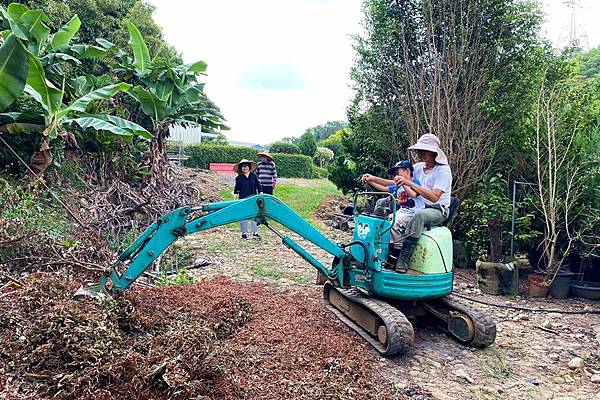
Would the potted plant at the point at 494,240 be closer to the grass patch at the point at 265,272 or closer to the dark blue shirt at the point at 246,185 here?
the grass patch at the point at 265,272

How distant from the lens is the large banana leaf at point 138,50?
9735mm

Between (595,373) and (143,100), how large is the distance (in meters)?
8.65

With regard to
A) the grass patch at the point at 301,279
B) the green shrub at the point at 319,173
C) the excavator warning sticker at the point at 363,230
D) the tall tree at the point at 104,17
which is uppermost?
the tall tree at the point at 104,17

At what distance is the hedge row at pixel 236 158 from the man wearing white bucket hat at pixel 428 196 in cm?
1730

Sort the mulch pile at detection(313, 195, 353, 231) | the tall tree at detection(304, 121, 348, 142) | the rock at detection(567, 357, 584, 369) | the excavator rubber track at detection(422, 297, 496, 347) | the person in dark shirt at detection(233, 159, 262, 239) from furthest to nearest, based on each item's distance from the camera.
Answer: the tall tree at detection(304, 121, 348, 142) → the mulch pile at detection(313, 195, 353, 231) → the person in dark shirt at detection(233, 159, 262, 239) → the excavator rubber track at detection(422, 297, 496, 347) → the rock at detection(567, 357, 584, 369)

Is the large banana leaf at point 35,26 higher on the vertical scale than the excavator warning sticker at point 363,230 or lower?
higher

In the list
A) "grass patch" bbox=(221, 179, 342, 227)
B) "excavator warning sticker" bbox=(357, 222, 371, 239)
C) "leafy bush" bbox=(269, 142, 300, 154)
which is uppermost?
"leafy bush" bbox=(269, 142, 300, 154)

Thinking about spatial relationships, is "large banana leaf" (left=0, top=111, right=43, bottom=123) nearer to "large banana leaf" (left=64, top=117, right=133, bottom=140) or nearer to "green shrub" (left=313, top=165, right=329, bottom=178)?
"large banana leaf" (left=64, top=117, right=133, bottom=140)

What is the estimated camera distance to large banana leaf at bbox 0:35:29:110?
17.0ft

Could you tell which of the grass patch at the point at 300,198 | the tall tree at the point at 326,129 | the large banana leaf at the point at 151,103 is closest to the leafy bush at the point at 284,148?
the grass patch at the point at 300,198

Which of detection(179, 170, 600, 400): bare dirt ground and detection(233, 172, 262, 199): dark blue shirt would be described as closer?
detection(179, 170, 600, 400): bare dirt ground

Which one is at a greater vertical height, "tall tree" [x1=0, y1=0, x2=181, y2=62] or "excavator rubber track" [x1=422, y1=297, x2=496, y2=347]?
"tall tree" [x1=0, y1=0, x2=181, y2=62]

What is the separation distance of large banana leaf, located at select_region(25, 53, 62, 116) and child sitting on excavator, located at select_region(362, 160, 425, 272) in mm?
4641

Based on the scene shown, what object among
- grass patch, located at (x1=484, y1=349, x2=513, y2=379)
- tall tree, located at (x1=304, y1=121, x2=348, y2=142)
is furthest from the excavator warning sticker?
tall tree, located at (x1=304, y1=121, x2=348, y2=142)
